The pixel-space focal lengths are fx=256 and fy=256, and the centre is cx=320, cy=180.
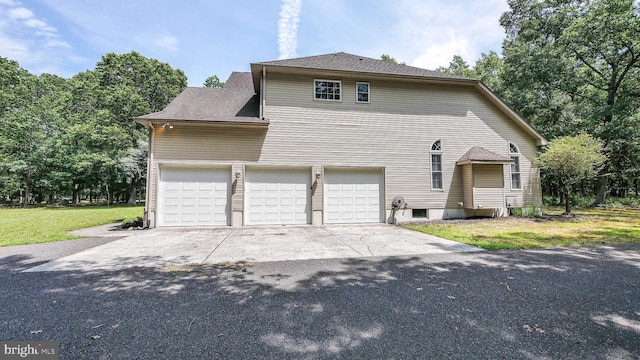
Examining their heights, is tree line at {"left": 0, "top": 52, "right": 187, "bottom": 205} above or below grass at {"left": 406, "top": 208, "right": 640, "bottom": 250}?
above

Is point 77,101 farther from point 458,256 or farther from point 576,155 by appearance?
point 576,155

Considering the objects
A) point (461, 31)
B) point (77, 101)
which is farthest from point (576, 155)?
point (77, 101)

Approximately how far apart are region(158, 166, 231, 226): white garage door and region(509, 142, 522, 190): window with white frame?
12.1 meters

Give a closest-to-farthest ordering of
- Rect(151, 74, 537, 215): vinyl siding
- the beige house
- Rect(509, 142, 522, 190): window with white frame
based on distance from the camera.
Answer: the beige house, Rect(151, 74, 537, 215): vinyl siding, Rect(509, 142, 522, 190): window with white frame

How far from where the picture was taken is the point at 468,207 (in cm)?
1055

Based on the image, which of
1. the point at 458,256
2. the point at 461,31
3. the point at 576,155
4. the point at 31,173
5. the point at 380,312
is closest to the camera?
the point at 380,312

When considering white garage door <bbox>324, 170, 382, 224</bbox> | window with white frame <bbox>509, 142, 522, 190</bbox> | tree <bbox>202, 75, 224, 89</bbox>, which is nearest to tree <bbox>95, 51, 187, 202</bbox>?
tree <bbox>202, 75, 224, 89</bbox>

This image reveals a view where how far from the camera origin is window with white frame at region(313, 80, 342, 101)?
1021 cm

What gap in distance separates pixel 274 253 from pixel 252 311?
262cm

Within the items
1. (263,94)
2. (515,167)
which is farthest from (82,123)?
(515,167)

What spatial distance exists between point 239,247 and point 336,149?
5.63 metres

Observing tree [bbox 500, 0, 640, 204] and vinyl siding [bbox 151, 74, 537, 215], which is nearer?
vinyl siding [bbox 151, 74, 537, 215]

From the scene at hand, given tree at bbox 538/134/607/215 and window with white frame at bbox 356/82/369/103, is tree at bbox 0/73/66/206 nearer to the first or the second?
window with white frame at bbox 356/82/369/103

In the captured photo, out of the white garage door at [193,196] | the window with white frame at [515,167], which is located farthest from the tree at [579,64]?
the white garage door at [193,196]
